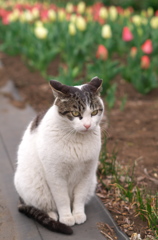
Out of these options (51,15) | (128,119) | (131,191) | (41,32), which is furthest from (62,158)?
(51,15)

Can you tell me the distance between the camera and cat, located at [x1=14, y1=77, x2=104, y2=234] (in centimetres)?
260

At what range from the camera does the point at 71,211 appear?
308 cm

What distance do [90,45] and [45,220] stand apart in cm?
457

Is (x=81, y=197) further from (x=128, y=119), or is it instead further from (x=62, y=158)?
(x=128, y=119)

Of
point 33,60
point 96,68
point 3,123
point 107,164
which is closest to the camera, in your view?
point 107,164

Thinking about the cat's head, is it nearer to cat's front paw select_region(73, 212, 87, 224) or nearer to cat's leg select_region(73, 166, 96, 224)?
cat's leg select_region(73, 166, 96, 224)

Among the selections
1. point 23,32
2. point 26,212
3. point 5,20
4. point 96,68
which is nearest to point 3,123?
point 96,68

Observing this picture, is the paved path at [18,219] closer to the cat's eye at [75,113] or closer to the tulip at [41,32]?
the cat's eye at [75,113]

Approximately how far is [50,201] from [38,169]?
0.27 meters

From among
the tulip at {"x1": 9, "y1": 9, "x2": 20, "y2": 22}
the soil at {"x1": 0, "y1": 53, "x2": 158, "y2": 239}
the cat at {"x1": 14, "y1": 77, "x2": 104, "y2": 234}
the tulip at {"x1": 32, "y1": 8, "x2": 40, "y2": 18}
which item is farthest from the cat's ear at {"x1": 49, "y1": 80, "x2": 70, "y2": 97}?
the tulip at {"x1": 32, "y1": 8, "x2": 40, "y2": 18}

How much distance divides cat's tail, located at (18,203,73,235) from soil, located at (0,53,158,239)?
49 cm

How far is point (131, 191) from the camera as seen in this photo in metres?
3.34

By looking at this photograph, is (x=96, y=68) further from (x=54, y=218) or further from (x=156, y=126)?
(x=54, y=218)

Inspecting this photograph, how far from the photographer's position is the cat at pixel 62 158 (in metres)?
2.60
